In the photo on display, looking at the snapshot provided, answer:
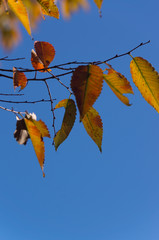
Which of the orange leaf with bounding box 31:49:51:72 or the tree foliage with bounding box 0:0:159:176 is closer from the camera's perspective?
the tree foliage with bounding box 0:0:159:176

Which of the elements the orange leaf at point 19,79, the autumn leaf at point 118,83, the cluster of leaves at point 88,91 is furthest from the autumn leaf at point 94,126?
the orange leaf at point 19,79

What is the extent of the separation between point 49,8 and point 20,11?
0.15 m

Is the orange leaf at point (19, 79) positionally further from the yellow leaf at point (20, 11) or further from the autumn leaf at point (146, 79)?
the autumn leaf at point (146, 79)

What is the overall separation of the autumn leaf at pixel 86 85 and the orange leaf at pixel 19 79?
0.21 metres

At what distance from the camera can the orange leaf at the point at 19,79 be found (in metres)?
0.66

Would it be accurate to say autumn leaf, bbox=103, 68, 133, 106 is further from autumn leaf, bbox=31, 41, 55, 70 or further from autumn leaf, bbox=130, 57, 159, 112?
autumn leaf, bbox=31, 41, 55, 70

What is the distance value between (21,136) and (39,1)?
40cm

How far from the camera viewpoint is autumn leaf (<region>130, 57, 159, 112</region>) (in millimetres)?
576

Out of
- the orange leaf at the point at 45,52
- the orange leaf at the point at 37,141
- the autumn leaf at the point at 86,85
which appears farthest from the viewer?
the orange leaf at the point at 45,52

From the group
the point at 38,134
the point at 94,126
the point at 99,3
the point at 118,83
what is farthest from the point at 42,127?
the point at 99,3

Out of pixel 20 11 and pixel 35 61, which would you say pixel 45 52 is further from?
pixel 20 11

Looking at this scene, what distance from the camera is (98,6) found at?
1.75ft

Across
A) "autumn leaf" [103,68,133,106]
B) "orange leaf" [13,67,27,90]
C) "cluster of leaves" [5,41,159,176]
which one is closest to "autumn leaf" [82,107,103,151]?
"cluster of leaves" [5,41,159,176]

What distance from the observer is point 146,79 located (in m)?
0.60
